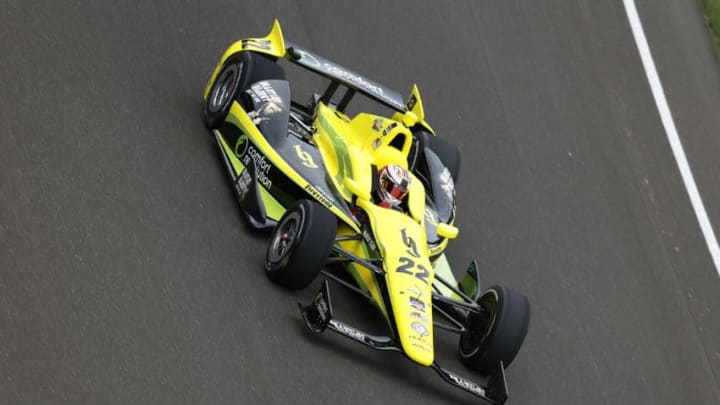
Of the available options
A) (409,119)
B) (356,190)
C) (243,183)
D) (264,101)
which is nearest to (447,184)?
(409,119)

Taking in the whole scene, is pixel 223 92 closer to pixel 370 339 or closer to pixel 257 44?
pixel 257 44

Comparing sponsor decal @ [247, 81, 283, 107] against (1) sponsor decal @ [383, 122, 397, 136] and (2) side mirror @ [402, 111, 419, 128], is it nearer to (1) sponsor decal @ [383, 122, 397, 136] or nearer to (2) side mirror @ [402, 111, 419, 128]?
(1) sponsor decal @ [383, 122, 397, 136]

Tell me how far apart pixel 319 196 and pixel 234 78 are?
4.34ft

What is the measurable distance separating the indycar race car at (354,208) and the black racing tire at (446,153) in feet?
0.10

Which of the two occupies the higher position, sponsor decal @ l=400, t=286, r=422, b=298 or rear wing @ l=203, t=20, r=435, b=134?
rear wing @ l=203, t=20, r=435, b=134

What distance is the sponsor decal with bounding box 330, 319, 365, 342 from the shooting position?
7391mm

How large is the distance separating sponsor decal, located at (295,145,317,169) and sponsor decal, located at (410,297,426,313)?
1344 mm

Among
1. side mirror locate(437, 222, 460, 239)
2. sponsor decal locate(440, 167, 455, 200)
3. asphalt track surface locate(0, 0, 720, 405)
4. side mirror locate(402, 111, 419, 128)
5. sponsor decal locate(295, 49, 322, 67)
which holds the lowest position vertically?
asphalt track surface locate(0, 0, 720, 405)

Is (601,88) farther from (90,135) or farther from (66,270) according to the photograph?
(66,270)

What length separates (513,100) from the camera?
1186cm

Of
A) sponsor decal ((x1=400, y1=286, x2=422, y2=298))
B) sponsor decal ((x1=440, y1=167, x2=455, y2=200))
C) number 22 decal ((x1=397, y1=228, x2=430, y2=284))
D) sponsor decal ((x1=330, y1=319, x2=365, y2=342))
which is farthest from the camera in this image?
sponsor decal ((x1=440, y1=167, x2=455, y2=200))

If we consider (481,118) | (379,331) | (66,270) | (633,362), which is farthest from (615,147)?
(66,270)

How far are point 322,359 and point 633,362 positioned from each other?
3403 millimetres

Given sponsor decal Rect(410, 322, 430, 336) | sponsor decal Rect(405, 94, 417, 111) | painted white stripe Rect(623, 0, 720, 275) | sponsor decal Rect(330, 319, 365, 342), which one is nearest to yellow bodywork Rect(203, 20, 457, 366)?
sponsor decal Rect(410, 322, 430, 336)
